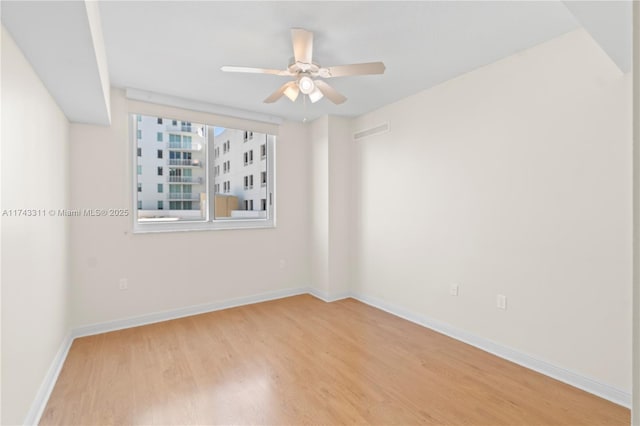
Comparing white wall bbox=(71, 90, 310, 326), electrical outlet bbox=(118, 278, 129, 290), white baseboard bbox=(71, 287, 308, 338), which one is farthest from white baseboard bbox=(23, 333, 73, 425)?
electrical outlet bbox=(118, 278, 129, 290)

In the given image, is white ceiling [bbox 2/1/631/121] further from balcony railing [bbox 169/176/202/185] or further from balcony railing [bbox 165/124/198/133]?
balcony railing [bbox 169/176/202/185]

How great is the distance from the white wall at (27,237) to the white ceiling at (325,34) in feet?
0.80

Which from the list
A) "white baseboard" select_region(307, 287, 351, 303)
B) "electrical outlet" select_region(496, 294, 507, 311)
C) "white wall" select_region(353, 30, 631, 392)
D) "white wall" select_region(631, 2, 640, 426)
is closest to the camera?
"white wall" select_region(631, 2, 640, 426)

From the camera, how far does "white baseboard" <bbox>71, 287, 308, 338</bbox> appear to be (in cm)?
302

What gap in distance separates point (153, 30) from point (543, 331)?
3647mm

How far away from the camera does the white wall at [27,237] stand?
144cm

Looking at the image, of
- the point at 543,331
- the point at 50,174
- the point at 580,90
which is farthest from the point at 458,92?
the point at 50,174

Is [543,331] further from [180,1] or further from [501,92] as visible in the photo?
[180,1]

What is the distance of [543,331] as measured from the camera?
91.7 inches

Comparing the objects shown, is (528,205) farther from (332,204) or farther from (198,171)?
(198,171)

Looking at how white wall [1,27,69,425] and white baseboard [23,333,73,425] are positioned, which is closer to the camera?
white wall [1,27,69,425]

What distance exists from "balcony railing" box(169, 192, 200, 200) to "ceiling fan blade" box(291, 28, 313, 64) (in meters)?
2.39

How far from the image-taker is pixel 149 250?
3.35 m

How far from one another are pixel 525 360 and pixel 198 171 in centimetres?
393
